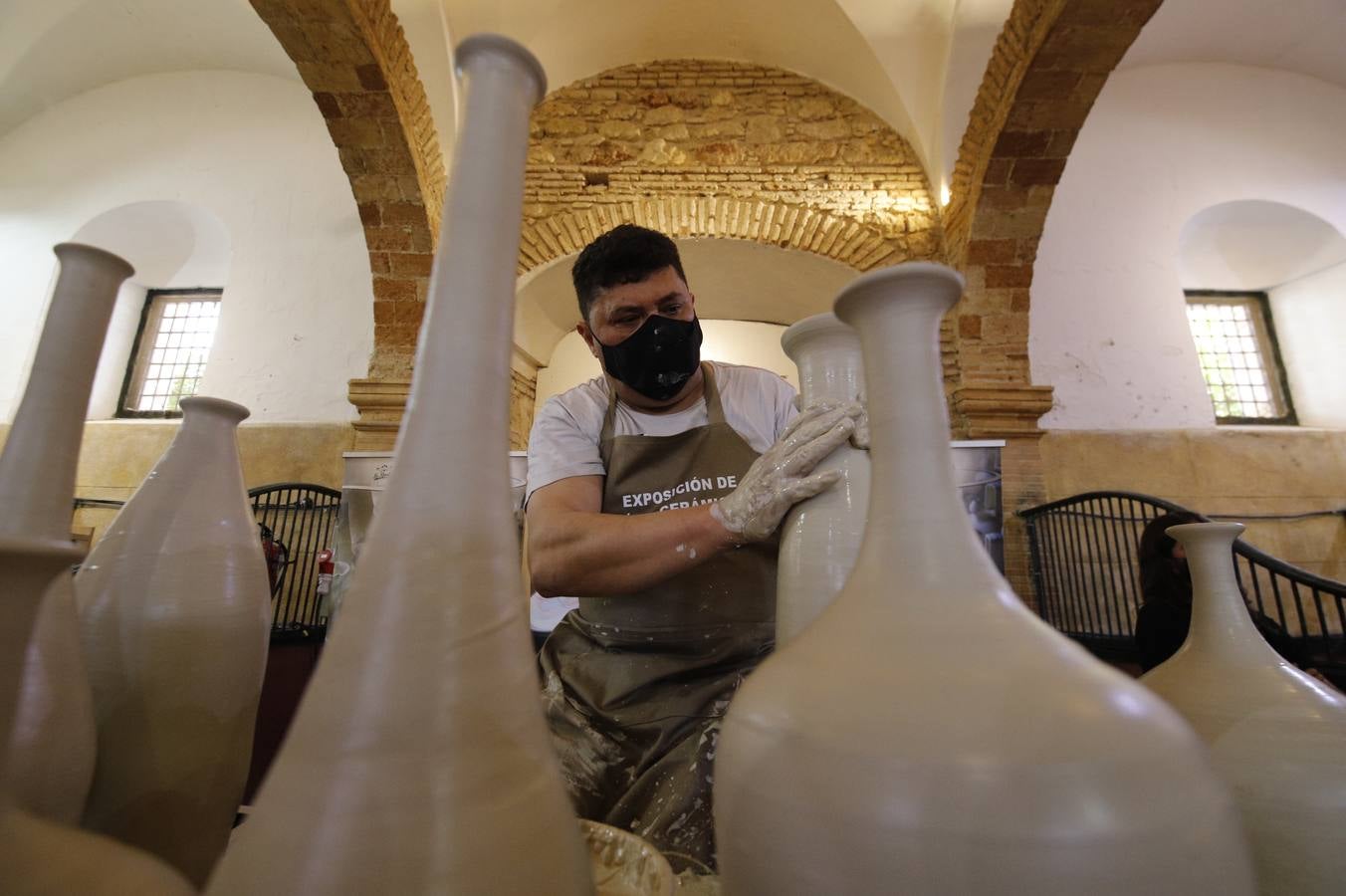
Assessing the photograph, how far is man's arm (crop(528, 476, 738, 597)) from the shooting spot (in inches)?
51.9

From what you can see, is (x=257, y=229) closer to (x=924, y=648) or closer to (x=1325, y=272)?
(x=924, y=648)

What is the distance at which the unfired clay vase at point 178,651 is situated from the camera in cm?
70

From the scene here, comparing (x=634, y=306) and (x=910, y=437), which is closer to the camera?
(x=910, y=437)

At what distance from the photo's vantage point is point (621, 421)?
1731mm

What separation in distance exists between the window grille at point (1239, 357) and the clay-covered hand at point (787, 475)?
559cm

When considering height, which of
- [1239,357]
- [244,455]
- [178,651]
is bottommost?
[178,651]

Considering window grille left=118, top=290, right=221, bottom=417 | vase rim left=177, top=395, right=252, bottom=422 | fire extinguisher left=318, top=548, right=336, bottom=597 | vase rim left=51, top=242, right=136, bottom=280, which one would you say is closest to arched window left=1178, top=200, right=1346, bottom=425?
vase rim left=177, top=395, right=252, bottom=422

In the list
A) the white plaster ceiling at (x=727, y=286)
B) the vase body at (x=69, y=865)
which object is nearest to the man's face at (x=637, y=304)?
the vase body at (x=69, y=865)

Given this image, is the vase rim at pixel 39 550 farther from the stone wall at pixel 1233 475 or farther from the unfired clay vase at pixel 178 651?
the stone wall at pixel 1233 475

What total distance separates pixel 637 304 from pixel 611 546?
0.64 m

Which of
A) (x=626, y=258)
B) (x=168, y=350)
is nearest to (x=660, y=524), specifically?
(x=626, y=258)

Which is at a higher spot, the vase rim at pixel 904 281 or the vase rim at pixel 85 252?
the vase rim at pixel 85 252

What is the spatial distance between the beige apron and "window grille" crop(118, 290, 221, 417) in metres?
5.43

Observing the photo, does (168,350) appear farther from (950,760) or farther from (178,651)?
(950,760)
